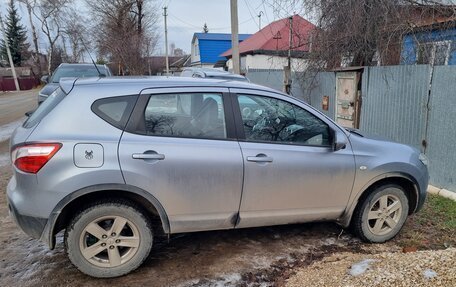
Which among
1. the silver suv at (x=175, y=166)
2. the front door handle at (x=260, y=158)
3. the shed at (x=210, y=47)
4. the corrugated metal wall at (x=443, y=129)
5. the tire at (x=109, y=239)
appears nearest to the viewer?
the silver suv at (x=175, y=166)

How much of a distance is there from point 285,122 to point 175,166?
128 cm

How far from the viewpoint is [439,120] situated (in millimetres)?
5637

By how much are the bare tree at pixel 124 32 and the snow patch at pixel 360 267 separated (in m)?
22.3

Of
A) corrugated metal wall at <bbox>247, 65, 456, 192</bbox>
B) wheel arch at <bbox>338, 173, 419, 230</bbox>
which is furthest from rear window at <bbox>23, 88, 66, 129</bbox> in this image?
corrugated metal wall at <bbox>247, 65, 456, 192</bbox>

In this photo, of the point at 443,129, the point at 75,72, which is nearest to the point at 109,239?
the point at 443,129

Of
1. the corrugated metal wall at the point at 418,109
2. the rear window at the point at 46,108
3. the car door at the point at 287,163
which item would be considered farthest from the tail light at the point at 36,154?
the corrugated metal wall at the point at 418,109

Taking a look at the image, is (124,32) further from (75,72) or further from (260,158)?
(260,158)

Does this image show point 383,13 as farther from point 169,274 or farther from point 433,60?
point 169,274

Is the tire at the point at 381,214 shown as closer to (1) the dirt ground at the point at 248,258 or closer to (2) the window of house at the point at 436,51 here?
(1) the dirt ground at the point at 248,258

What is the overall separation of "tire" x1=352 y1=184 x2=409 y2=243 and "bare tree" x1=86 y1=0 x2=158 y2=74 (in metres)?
21.7

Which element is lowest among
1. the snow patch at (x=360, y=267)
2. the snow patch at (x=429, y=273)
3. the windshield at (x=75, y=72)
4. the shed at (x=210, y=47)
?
the snow patch at (x=360, y=267)

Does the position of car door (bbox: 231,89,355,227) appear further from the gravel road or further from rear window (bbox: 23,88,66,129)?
rear window (bbox: 23,88,66,129)

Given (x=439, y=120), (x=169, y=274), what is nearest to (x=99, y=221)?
(x=169, y=274)

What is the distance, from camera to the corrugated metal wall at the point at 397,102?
5980 mm
